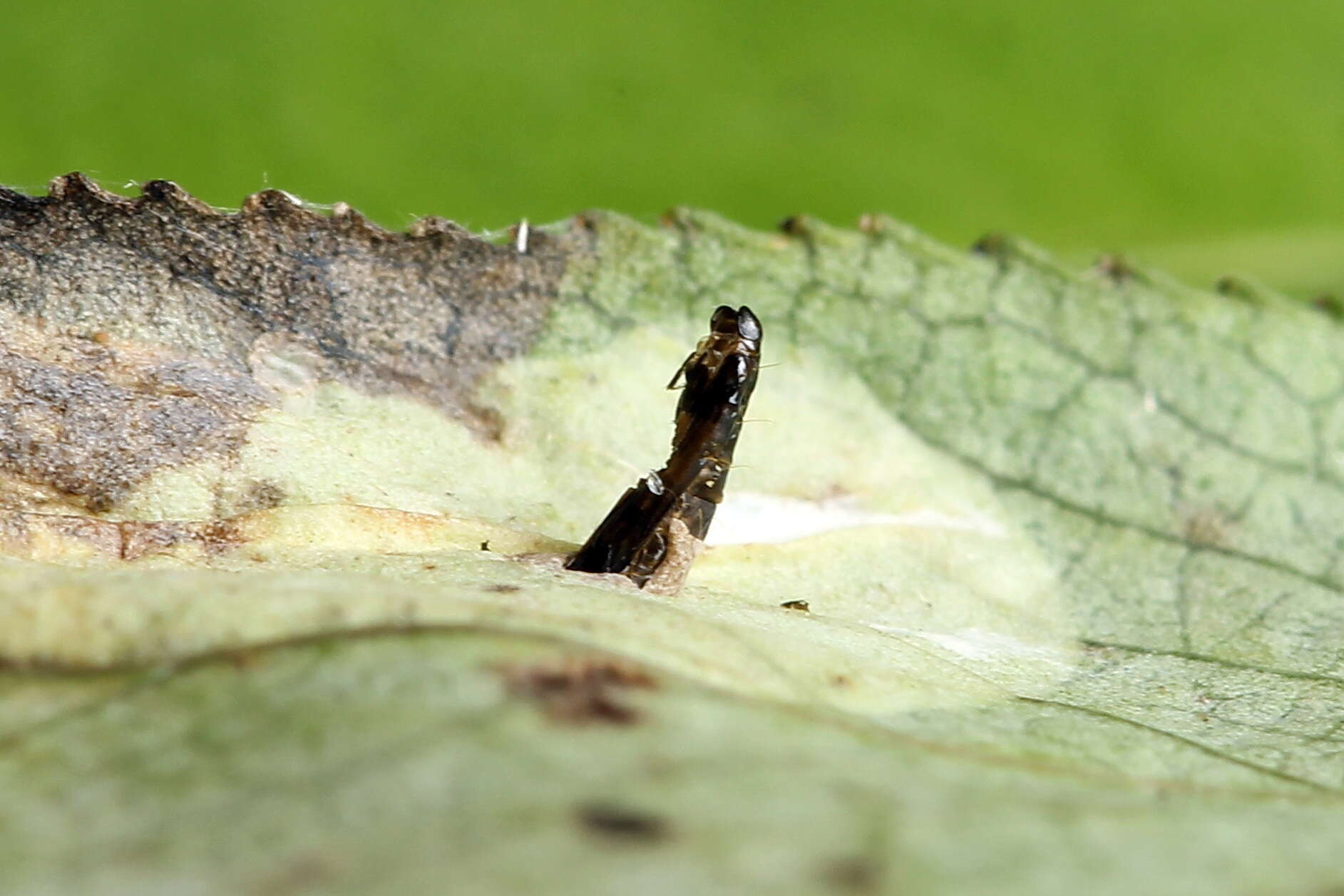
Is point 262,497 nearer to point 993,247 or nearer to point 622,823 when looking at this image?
point 622,823

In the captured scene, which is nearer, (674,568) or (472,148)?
(674,568)

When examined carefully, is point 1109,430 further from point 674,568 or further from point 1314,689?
point 674,568

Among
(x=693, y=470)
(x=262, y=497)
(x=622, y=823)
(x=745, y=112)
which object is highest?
(x=745, y=112)

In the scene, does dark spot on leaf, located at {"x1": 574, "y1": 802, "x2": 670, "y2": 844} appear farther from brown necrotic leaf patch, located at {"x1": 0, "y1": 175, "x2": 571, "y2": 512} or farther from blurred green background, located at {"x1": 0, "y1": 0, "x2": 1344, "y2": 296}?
blurred green background, located at {"x1": 0, "y1": 0, "x2": 1344, "y2": 296}

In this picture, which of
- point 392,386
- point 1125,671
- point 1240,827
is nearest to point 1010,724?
point 1240,827

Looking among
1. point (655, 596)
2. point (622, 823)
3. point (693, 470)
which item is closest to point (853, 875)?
point (622, 823)

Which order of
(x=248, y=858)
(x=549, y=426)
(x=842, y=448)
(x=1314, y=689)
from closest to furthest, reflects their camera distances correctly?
(x=248, y=858)
(x=1314, y=689)
(x=549, y=426)
(x=842, y=448)

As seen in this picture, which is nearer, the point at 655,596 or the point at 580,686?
the point at 580,686

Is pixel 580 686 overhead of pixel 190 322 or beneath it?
beneath
